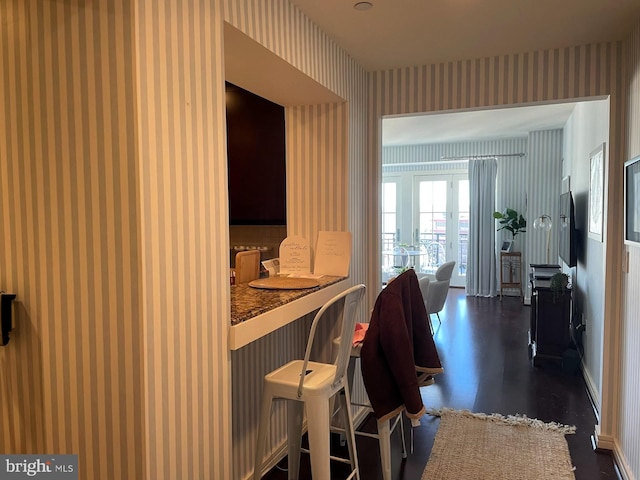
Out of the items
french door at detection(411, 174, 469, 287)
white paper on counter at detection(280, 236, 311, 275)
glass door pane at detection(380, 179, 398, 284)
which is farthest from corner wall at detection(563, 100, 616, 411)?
glass door pane at detection(380, 179, 398, 284)

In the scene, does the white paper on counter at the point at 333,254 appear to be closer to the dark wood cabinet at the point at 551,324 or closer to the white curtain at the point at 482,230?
the dark wood cabinet at the point at 551,324

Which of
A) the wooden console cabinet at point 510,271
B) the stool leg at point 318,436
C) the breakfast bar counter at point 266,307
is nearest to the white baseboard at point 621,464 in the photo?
the stool leg at point 318,436

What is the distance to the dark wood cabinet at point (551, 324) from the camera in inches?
164

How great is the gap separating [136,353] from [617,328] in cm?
266

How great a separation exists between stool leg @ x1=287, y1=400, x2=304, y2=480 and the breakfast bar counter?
398 mm

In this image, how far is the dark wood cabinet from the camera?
13.7ft

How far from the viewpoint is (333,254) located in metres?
2.79

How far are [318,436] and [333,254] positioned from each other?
1.17 meters

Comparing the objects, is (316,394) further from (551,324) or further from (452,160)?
(452,160)

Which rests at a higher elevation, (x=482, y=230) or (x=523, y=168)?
(x=523, y=168)

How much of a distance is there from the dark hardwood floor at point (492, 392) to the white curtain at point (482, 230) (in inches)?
67.0

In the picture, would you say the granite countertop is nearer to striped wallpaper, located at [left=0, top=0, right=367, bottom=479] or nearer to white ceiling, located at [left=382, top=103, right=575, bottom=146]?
striped wallpaper, located at [left=0, top=0, right=367, bottom=479]

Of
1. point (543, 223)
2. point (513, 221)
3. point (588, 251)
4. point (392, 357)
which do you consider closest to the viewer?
point (392, 357)

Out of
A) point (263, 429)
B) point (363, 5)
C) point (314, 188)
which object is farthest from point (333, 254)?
point (363, 5)
